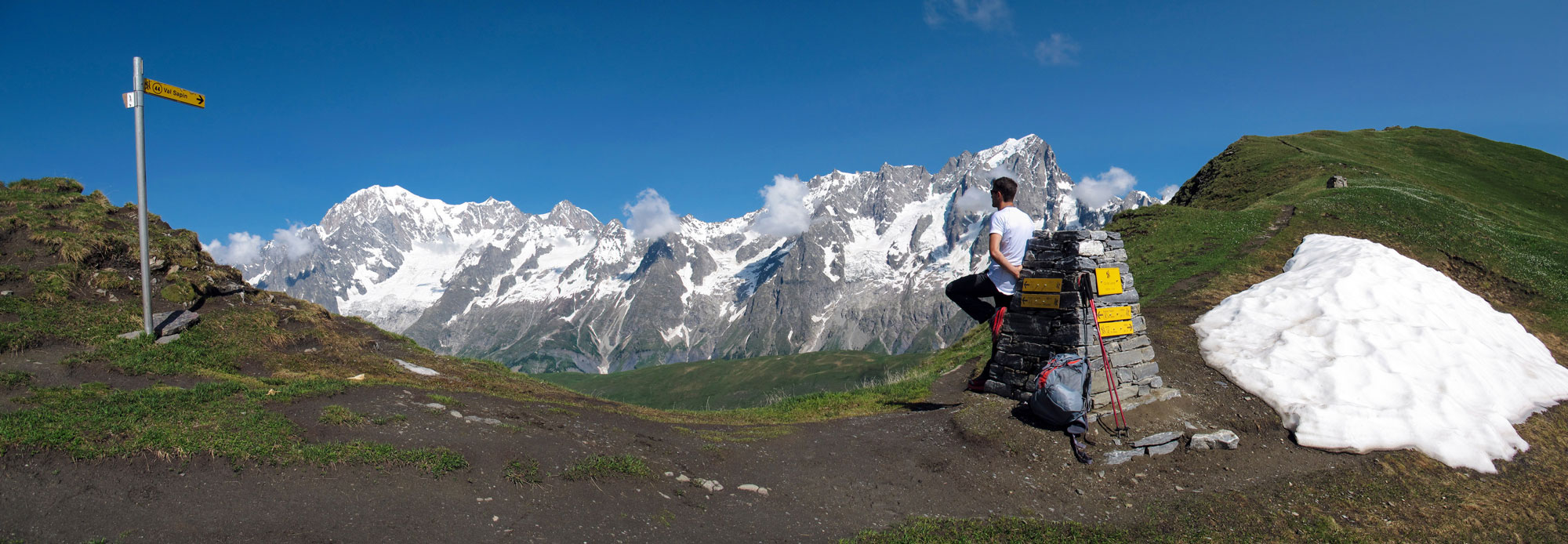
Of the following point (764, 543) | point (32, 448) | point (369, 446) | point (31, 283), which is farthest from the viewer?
point (31, 283)

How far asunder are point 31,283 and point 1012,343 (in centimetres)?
2642

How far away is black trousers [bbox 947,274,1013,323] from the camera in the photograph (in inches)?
586

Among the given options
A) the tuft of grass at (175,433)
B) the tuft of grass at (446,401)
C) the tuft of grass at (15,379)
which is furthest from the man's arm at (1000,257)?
the tuft of grass at (15,379)

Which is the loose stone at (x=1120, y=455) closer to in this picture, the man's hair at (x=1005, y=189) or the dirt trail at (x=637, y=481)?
the dirt trail at (x=637, y=481)

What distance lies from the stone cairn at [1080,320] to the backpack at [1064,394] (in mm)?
593

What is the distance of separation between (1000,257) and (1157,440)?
4.69 m

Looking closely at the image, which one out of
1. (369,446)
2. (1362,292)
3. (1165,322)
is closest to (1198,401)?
(1165,322)

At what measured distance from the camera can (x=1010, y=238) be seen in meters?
13.9

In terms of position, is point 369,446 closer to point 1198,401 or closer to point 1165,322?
point 1198,401

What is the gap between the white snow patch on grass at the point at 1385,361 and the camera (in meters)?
12.7

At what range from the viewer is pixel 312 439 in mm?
9844

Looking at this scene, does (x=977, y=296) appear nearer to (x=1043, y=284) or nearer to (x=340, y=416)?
(x=1043, y=284)

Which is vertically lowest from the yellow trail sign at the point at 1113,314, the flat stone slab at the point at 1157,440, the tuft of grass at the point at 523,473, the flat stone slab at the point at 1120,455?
the flat stone slab at the point at 1120,455

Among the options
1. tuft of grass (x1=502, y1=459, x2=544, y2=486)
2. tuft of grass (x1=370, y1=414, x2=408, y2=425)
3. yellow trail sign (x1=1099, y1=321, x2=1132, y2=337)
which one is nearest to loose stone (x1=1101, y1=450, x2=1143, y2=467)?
yellow trail sign (x1=1099, y1=321, x2=1132, y2=337)
